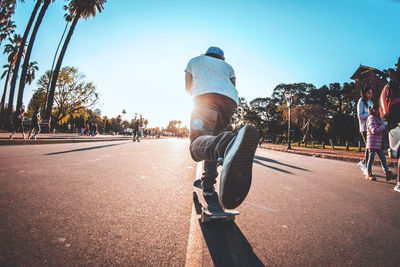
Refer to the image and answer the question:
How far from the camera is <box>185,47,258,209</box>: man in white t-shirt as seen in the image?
132 centimetres

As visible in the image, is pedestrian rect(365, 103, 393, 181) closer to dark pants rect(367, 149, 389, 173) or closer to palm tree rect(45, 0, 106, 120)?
dark pants rect(367, 149, 389, 173)

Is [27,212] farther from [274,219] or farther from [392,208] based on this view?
[392,208]

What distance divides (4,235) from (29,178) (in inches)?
73.9

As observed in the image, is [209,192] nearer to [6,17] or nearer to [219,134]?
[219,134]

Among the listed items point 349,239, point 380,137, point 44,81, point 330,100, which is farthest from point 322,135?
point 44,81

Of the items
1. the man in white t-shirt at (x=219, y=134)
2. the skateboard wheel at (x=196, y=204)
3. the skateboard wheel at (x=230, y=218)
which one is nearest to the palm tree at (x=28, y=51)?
the man in white t-shirt at (x=219, y=134)

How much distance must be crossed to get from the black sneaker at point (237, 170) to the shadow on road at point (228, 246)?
0.92ft

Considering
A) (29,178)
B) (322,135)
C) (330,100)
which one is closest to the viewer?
(29,178)

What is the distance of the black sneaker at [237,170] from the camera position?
1291mm

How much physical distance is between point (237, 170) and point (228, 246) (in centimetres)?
55

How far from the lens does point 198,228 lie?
154cm

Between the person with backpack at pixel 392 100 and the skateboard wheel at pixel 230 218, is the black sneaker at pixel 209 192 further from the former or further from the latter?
the person with backpack at pixel 392 100

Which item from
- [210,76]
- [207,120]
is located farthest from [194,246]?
[210,76]

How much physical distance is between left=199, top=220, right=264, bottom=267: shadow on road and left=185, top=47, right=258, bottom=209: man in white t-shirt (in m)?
0.29
